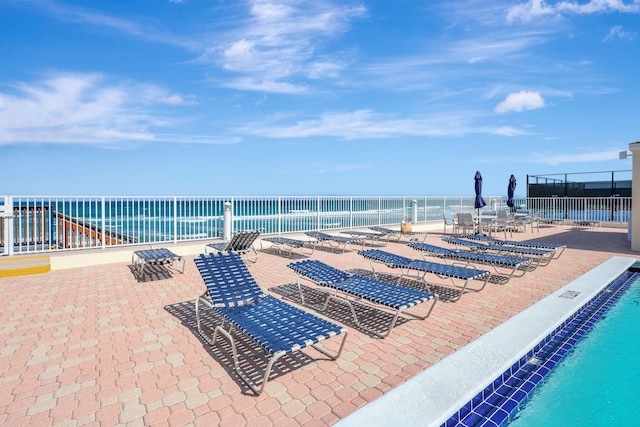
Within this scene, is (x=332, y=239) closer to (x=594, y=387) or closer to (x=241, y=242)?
(x=241, y=242)

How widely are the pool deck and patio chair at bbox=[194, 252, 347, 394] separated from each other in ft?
0.77

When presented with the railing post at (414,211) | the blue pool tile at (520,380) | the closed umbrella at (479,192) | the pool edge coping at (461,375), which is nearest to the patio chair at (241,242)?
the pool edge coping at (461,375)

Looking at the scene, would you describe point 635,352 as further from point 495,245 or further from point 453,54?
point 453,54

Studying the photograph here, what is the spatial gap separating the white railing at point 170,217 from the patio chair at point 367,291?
4618 mm

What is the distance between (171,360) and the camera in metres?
3.10

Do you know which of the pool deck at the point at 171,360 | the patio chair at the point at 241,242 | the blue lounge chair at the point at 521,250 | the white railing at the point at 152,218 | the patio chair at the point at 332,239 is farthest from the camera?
the patio chair at the point at 332,239

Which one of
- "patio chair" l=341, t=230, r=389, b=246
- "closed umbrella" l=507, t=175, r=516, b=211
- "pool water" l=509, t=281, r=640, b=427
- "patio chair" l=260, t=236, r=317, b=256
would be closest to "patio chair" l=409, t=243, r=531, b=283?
"pool water" l=509, t=281, r=640, b=427

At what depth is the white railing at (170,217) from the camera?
24.7 ft

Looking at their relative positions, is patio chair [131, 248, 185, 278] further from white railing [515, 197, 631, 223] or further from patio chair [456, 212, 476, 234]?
white railing [515, 197, 631, 223]

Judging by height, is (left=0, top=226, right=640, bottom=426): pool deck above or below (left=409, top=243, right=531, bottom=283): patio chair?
below

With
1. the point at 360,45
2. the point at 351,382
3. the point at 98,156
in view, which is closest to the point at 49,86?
the point at 360,45

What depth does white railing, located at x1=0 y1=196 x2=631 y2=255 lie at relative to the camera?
7.54m

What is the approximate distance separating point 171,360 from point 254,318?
2.70 ft

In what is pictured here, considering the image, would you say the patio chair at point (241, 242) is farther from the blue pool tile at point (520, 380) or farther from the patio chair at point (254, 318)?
the blue pool tile at point (520, 380)
